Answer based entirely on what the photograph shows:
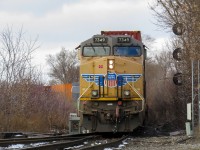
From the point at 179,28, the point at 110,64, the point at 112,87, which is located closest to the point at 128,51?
the point at 110,64

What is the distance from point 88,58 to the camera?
50.2 ft

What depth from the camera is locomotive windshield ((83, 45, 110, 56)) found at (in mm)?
15258

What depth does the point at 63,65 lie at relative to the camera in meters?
80.3

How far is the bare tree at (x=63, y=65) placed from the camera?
253ft

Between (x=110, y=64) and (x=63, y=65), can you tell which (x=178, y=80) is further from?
(x=63, y=65)

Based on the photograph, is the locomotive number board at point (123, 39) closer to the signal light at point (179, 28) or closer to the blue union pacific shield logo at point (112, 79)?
the blue union pacific shield logo at point (112, 79)

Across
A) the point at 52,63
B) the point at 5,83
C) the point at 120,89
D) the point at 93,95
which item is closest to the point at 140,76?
the point at 120,89

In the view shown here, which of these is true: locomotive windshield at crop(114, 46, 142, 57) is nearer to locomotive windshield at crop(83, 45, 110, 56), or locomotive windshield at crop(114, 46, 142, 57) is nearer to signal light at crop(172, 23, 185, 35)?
locomotive windshield at crop(83, 45, 110, 56)

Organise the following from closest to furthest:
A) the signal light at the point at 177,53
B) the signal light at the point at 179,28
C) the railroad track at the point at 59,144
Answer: the railroad track at the point at 59,144 → the signal light at the point at 179,28 → the signal light at the point at 177,53

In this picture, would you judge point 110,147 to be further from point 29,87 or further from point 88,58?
point 29,87

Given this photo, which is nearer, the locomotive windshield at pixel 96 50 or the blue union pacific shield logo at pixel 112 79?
the blue union pacific shield logo at pixel 112 79

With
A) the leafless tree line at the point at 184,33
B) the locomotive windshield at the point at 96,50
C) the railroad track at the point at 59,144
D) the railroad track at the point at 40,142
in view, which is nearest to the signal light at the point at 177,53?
the leafless tree line at the point at 184,33

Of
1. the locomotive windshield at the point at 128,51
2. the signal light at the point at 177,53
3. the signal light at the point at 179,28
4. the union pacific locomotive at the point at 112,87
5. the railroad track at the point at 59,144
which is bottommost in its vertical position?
the railroad track at the point at 59,144

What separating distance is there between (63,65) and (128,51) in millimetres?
65525
